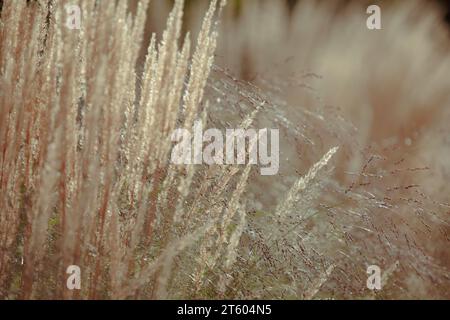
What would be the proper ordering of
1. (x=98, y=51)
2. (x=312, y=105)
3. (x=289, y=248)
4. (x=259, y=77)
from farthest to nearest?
(x=312, y=105) → (x=259, y=77) → (x=289, y=248) → (x=98, y=51)

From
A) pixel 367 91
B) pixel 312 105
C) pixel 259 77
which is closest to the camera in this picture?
pixel 259 77

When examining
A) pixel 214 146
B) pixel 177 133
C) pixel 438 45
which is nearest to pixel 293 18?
pixel 438 45

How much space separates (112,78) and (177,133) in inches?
10.2

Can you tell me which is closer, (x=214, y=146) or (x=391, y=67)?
(x=214, y=146)

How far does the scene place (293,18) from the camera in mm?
3598

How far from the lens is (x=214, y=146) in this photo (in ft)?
5.86

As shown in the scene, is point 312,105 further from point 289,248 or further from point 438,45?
point 289,248

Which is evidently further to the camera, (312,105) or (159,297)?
(312,105)

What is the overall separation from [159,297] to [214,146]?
0.65 metres

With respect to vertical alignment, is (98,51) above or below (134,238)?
above

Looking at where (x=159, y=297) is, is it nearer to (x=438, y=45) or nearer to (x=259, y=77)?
(x=259, y=77)

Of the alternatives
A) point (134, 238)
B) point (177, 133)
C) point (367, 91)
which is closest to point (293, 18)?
point (367, 91)
